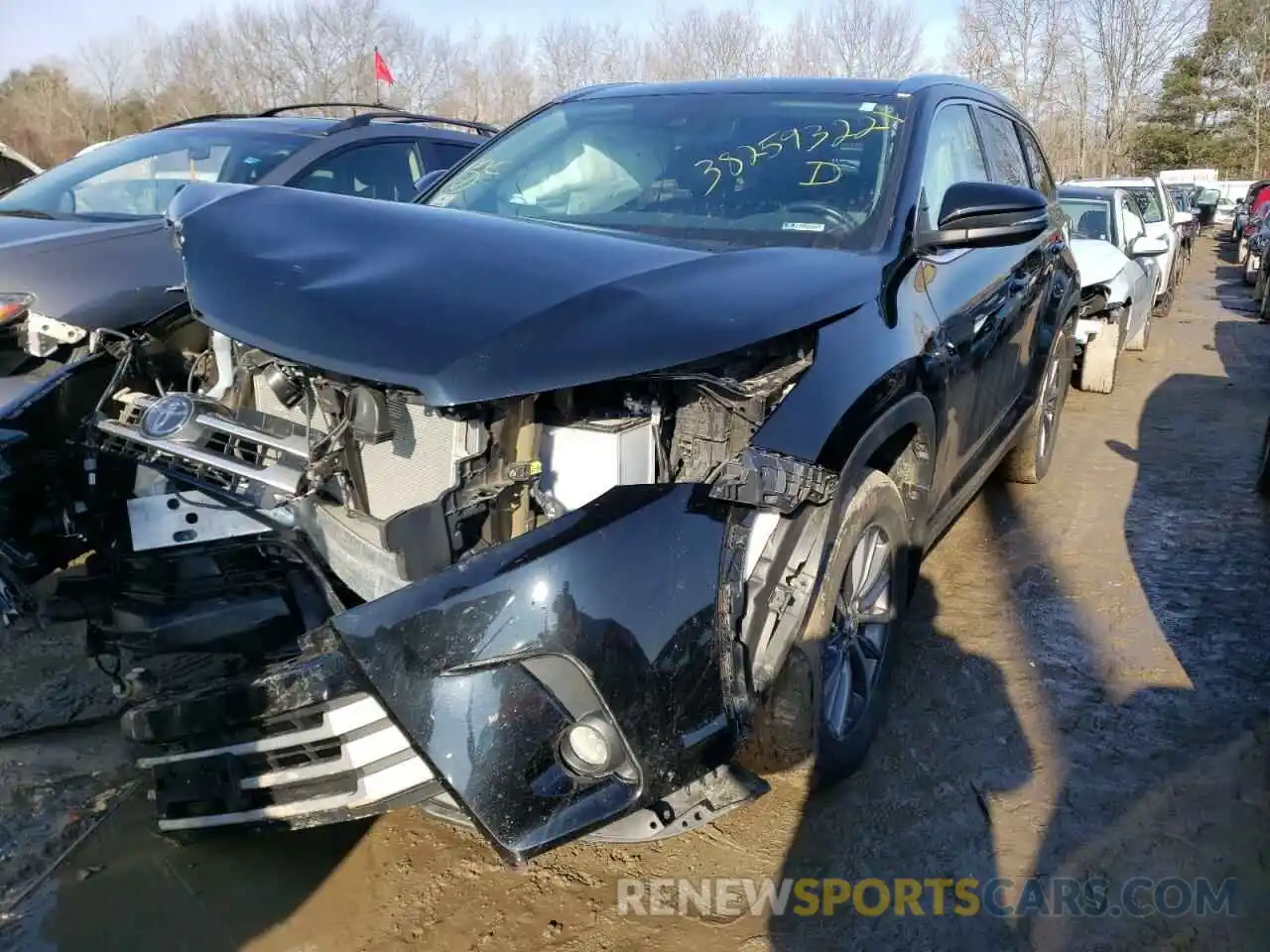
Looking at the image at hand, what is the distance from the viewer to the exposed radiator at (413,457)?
2143 millimetres

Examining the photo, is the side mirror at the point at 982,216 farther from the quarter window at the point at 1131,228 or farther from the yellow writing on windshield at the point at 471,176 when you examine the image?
the quarter window at the point at 1131,228

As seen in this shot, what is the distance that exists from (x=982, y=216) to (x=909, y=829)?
171cm

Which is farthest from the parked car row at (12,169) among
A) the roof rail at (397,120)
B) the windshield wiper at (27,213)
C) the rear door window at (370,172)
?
the rear door window at (370,172)

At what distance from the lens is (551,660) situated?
183cm

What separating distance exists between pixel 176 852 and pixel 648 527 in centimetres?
163

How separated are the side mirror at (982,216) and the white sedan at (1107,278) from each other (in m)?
4.56

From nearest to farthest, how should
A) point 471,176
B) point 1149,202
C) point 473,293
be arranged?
point 473,293 < point 471,176 < point 1149,202

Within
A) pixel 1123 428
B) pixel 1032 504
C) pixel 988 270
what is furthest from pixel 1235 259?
pixel 988 270

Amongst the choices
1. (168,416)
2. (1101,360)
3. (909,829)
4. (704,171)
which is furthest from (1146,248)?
(168,416)

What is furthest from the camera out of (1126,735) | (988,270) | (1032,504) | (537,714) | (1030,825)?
(1032,504)

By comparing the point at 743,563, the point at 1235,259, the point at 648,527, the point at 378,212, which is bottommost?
the point at 1235,259

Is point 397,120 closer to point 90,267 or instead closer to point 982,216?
point 90,267

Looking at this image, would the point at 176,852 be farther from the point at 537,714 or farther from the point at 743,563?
the point at 743,563

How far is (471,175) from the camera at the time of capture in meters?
3.62
